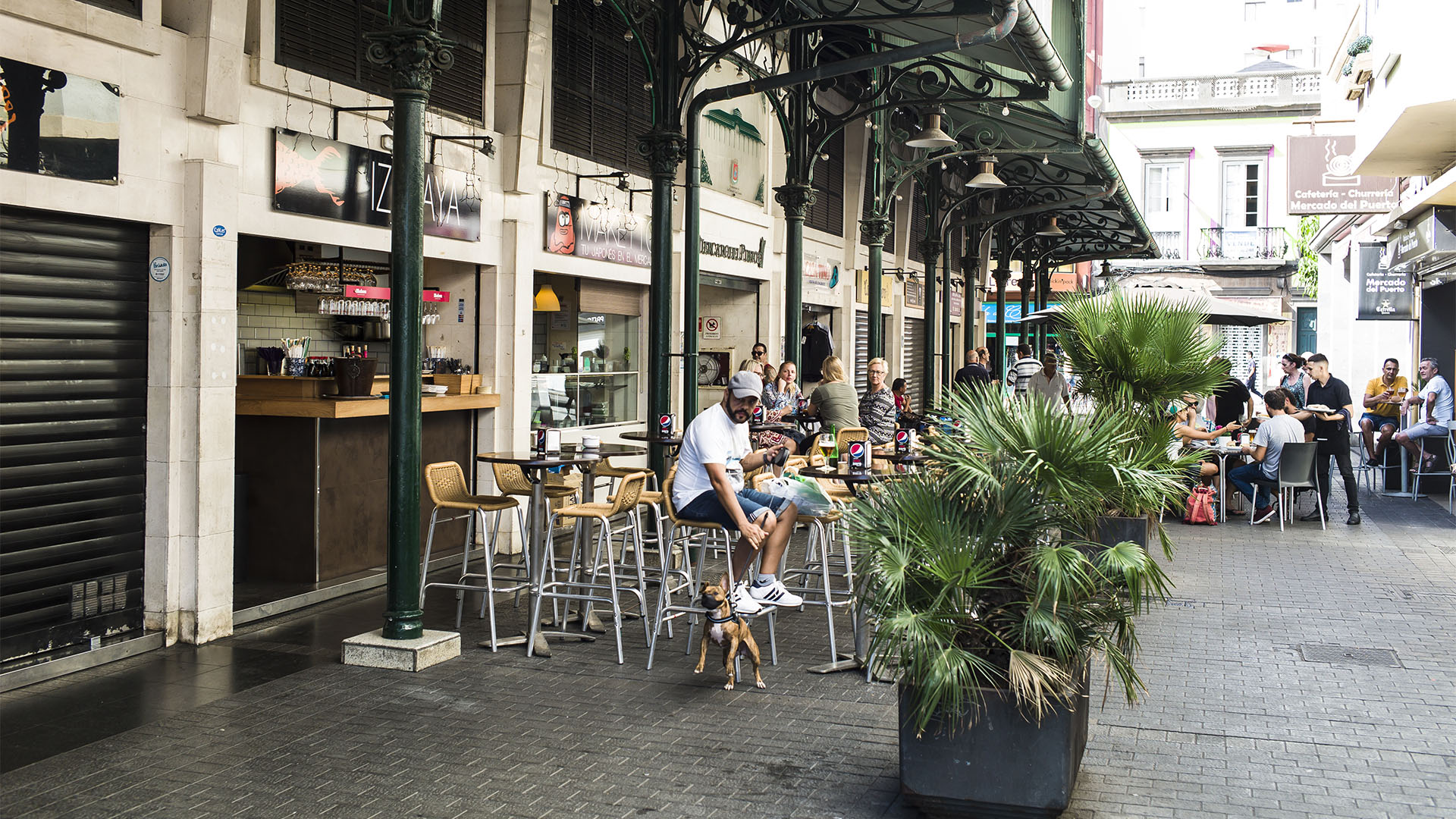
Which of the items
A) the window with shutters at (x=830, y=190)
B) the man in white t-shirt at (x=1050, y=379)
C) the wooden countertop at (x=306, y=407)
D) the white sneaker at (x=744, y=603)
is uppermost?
the window with shutters at (x=830, y=190)

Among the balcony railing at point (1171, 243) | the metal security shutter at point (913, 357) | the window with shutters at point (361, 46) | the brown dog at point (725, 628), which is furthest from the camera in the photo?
the balcony railing at point (1171, 243)

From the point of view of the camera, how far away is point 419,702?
20.7ft

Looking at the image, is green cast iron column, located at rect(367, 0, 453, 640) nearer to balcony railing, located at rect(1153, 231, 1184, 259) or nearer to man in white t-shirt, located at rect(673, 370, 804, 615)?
man in white t-shirt, located at rect(673, 370, 804, 615)

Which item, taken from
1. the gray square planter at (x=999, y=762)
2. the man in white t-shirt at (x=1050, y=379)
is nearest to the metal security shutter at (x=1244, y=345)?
the man in white t-shirt at (x=1050, y=379)

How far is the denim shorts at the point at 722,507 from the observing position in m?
7.11

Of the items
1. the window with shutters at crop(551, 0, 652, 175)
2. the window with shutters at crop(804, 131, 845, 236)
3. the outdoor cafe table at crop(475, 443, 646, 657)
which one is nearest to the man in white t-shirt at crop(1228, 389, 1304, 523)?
the window with shutters at crop(551, 0, 652, 175)

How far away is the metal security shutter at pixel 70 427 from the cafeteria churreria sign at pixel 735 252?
808 cm

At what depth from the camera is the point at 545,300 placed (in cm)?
1226

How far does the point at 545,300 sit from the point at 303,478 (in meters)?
3.83

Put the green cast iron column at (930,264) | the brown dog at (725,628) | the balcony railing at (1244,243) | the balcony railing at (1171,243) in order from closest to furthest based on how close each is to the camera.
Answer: the brown dog at (725,628) → the green cast iron column at (930,264) → the balcony railing at (1244,243) → the balcony railing at (1171,243)

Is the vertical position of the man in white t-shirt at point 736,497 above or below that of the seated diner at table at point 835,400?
below

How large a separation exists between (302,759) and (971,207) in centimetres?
2143

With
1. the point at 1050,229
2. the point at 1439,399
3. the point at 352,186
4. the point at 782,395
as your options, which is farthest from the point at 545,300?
the point at 1050,229

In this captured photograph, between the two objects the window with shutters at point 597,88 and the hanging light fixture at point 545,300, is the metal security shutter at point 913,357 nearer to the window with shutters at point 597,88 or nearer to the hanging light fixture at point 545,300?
the window with shutters at point 597,88
